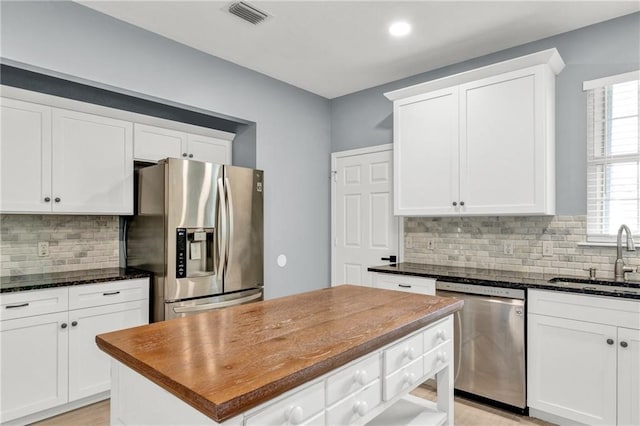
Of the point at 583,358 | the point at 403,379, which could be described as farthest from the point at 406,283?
the point at 403,379

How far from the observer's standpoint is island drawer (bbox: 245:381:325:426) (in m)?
0.96

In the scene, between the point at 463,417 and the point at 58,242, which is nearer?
the point at 463,417

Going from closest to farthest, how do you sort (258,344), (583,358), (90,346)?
(258,344) → (583,358) → (90,346)

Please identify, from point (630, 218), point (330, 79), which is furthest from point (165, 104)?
point (630, 218)

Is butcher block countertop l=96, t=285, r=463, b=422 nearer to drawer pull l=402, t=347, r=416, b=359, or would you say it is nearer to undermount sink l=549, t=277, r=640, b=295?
drawer pull l=402, t=347, r=416, b=359

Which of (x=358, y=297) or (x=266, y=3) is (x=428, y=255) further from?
(x=266, y=3)

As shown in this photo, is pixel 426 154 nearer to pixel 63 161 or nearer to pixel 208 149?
pixel 208 149

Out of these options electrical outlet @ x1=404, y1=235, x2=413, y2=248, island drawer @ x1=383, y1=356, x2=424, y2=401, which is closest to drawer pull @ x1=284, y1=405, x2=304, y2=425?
island drawer @ x1=383, y1=356, x2=424, y2=401

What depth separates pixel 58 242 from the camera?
3029 mm

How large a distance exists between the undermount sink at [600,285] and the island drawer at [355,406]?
182 cm

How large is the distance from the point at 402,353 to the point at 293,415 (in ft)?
2.02

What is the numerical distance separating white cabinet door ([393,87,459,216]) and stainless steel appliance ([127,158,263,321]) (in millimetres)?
1370

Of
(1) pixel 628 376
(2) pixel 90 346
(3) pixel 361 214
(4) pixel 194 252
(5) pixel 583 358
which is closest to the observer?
(1) pixel 628 376

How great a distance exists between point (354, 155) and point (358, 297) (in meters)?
2.62
